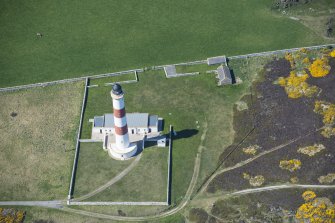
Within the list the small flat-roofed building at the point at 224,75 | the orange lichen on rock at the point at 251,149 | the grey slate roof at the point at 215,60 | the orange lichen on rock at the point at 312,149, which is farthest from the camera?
the grey slate roof at the point at 215,60

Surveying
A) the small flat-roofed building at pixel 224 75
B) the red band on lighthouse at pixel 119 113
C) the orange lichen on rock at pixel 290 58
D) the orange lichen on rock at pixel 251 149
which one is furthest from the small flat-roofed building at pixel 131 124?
the orange lichen on rock at pixel 290 58

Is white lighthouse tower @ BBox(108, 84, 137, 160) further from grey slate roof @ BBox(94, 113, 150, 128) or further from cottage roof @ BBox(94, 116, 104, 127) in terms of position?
cottage roof @ BBox(94, 116, 104, 127)

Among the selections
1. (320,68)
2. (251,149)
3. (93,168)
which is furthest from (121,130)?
(320,68)

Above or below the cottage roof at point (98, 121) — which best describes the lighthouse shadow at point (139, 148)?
below

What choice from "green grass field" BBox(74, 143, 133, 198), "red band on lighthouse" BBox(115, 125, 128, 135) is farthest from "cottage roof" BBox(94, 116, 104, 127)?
"red band on lighthouse" BBox(115, 125, 128, 135)

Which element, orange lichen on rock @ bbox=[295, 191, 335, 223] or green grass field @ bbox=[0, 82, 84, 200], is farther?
green grass field @ bbox=[0, 82, 84, 200]

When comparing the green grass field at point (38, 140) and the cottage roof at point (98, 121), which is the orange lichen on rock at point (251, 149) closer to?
the cottage roof at point (98, 121)

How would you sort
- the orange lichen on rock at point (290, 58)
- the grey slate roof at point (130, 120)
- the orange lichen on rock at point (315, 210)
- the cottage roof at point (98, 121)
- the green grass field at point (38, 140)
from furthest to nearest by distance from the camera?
the orange lichen on rock at point (290, 58) < the cottage roof at point (98, 121) < the grey slate roof at point (130, 120) < the green grass field at point (38, 140) < the orange lichen on rock at point (315, 210)
